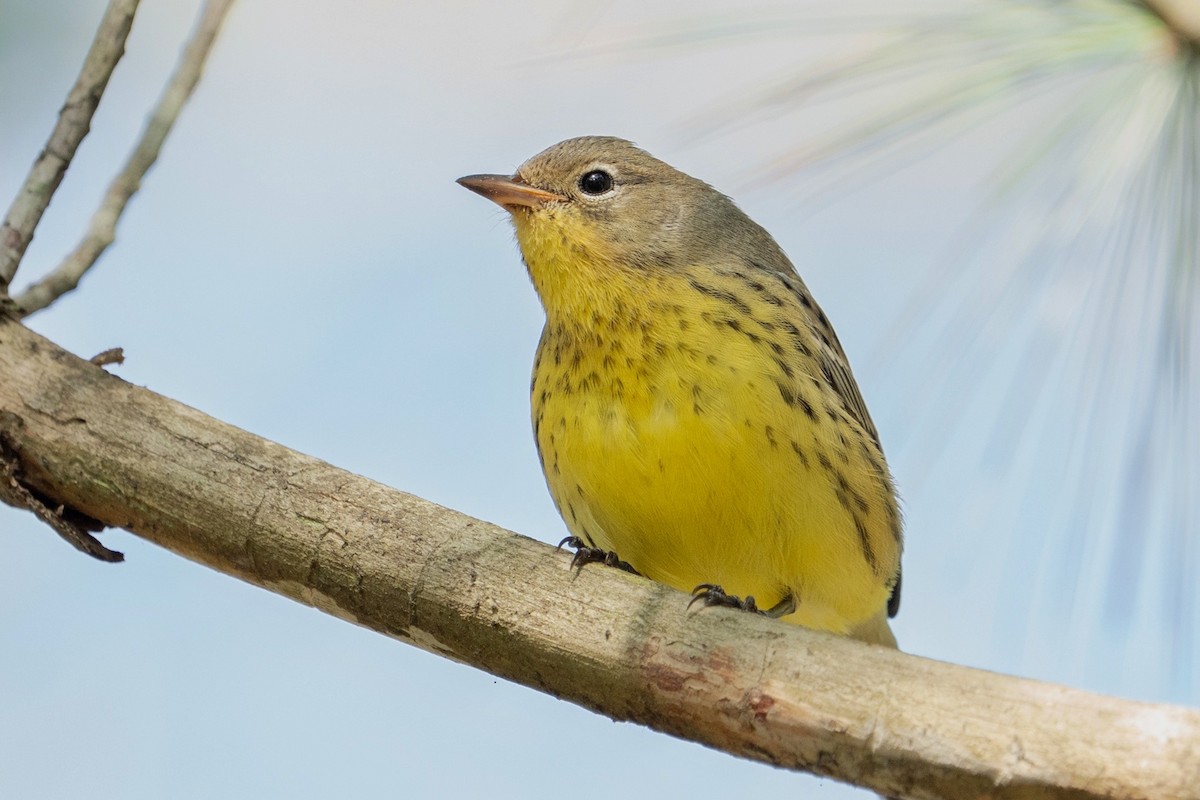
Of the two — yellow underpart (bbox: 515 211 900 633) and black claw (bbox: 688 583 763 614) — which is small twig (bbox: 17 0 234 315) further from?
black claw (bbox: 688 583 763 614)

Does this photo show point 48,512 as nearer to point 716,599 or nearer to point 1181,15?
point 716,599

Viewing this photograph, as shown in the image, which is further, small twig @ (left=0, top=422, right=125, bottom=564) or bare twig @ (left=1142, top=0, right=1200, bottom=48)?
small twig @ (left=0, top=422, right=125, bottom=564)

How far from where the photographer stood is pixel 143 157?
3.83 m

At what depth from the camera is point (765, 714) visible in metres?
2.73

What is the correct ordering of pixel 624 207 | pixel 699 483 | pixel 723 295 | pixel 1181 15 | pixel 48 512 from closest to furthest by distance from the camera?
pixel 1181 15, pixel 48 512, pixel 699 483, pixel 723 295, pixel 624 207

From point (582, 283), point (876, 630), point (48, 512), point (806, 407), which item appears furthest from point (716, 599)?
point (876, 630)

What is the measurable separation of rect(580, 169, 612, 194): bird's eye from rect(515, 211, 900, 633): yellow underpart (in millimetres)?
280

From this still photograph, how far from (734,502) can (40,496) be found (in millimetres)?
1931

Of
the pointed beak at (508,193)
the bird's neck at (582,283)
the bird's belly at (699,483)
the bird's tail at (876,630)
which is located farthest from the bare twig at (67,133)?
the bird's tail at (876,630)

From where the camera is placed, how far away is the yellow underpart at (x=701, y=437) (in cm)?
377

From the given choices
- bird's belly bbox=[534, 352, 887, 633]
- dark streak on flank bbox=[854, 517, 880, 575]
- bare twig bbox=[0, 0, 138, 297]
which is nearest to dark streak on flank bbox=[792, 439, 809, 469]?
bird's belly bbox=[534, 352, 887, 633]

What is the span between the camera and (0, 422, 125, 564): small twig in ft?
10.6

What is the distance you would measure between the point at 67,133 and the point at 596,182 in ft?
6.05

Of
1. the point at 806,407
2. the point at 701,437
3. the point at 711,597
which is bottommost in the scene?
the point at 711,597
